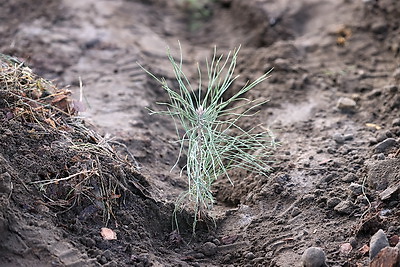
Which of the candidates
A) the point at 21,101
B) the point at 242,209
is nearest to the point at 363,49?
the point at 242,209

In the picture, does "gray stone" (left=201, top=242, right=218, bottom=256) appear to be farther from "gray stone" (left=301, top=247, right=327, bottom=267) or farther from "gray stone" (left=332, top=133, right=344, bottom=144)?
"gray stone" (left=332, top=133, right=344, bottom=144)

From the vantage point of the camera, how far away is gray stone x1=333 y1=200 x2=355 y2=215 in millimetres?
2701

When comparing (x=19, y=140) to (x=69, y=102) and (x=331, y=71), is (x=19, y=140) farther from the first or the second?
(x=331, y=71)

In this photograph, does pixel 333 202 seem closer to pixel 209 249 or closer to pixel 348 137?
pixel 209 249

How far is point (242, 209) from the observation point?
299cm

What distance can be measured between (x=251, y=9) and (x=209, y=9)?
69cm

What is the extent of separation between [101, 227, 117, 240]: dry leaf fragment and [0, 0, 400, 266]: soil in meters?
0.02

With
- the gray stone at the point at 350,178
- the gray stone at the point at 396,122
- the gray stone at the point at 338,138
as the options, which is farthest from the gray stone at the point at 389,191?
the gray stone at the point at 396,122

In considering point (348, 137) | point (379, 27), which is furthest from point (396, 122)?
point (379, 27)

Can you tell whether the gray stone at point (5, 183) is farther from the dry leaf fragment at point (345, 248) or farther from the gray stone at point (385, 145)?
the gray stone at point (385, 145)

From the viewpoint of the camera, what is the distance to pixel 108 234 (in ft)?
8.31

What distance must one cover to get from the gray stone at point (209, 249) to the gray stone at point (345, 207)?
22.9 inches

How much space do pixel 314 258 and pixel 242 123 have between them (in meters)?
1.57

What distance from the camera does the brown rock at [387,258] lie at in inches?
85.8
